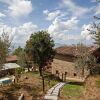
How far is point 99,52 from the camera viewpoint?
1748 inches

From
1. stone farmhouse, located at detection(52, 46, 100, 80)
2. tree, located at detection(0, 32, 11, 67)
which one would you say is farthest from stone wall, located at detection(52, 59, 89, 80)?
tree, located at detection(0, 32, 11, 67)

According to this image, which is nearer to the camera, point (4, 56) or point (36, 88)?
point (4, 56)

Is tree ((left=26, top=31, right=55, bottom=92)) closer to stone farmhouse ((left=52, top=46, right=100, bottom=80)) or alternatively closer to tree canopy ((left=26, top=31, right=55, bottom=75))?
tree canopy ((left=26, top=31, right=55, bottom=75))

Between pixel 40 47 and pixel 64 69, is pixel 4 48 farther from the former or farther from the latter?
pixel 64 69

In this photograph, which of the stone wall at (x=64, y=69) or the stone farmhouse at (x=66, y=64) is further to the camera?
the stone wall at (x=64, y=69)

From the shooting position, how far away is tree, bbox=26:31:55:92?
1690 inches

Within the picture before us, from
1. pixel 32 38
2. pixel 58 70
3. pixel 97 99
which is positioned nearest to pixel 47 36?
pixel 32 38

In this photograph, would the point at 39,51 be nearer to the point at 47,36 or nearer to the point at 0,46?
the point at 47,36

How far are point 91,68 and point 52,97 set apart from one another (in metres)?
16.4

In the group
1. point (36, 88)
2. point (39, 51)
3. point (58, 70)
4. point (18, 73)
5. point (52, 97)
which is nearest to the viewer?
point (52, 97)

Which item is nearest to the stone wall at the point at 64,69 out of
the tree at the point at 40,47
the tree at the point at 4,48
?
the tree at the point at 40,47

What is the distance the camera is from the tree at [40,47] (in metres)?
42.9

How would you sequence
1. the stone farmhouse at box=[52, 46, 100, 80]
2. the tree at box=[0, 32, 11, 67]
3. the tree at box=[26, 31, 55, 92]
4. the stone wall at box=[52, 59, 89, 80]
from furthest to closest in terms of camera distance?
the stone wall at box=[52, 59, 89, 80] → the stone farmhouse at box=[52, 46, 100, 80] → the tree at box=[26, 31, 55, 92] → the tree at box=[0, 32, 11, 67]

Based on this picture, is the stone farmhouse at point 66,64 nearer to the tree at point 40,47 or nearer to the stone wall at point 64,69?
the stone wall at point 64,69
